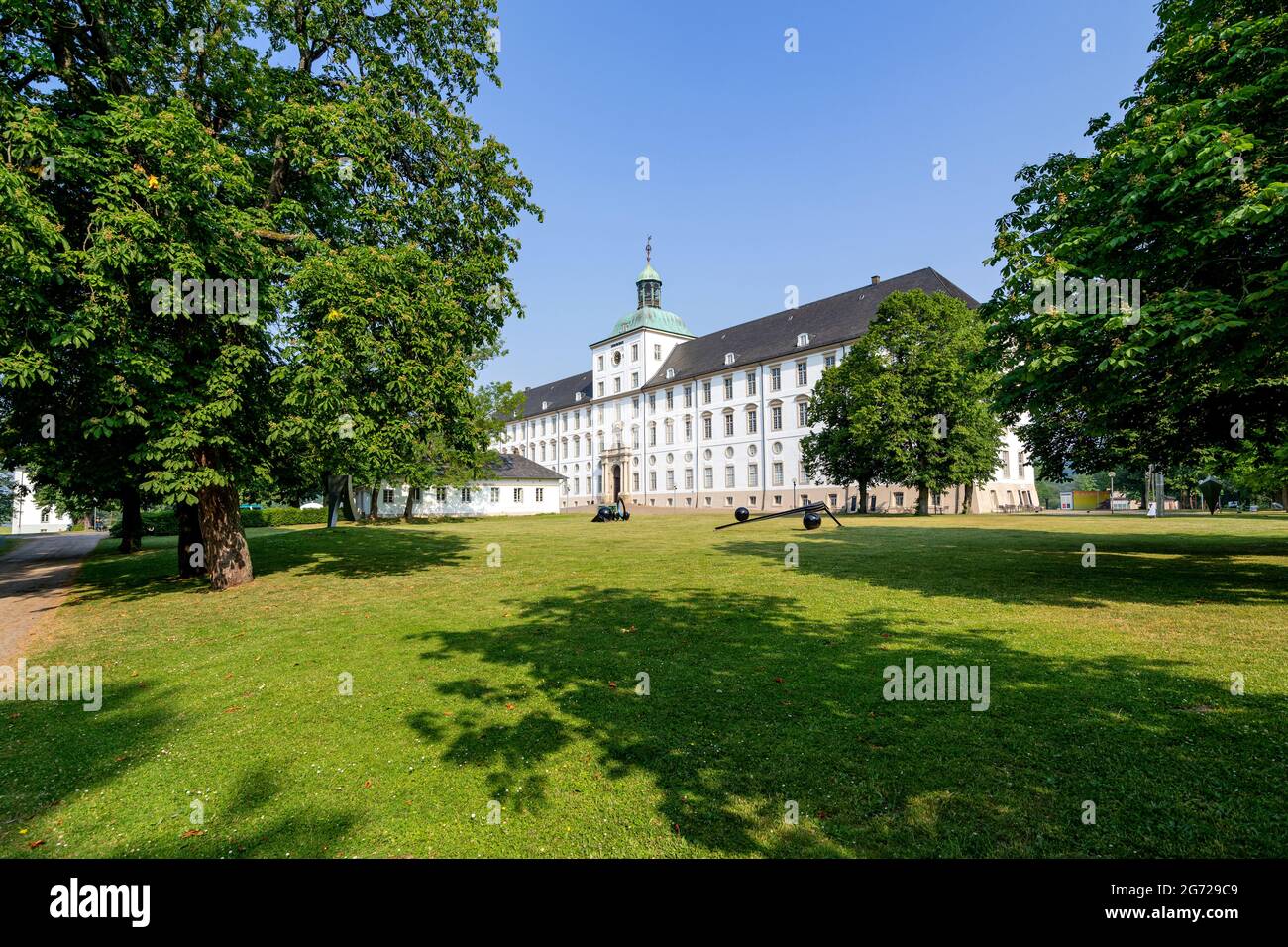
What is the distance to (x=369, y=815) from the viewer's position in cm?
364

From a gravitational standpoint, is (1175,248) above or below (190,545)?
above

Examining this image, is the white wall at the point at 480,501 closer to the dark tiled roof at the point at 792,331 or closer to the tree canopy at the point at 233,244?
the dark tiled roof at the point at 792,331

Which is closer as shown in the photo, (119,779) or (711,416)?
(119,779)

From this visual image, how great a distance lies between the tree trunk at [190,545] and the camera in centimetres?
1531

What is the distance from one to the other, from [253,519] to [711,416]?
49260 millimetres

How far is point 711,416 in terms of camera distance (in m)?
71.1

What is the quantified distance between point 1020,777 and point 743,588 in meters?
7.79

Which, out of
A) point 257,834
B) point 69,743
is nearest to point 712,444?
point 69,743

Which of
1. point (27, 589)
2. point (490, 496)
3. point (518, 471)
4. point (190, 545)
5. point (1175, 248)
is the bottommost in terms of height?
point (27, 589)

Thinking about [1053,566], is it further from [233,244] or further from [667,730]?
[233,244]

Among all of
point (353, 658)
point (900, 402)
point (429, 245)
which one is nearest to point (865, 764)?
point (353, 658)

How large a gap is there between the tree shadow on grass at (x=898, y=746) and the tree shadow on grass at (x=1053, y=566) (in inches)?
176

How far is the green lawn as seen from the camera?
134 inches

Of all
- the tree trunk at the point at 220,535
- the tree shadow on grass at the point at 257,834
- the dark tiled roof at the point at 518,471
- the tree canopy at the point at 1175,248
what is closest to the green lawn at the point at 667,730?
the tree shadow on grass at the point at 257,834
